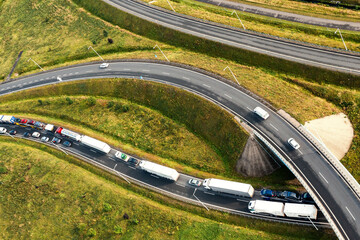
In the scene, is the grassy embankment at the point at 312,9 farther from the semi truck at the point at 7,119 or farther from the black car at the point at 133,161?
the semi truck at the point at 7,119

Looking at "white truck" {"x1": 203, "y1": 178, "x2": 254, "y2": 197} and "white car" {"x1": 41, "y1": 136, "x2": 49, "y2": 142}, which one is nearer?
"white truck" {"x1": 203, "y1": 178, "x2": 254, "y2": 197}

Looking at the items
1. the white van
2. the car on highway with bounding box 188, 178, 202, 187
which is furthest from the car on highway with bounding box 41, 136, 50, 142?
the white van

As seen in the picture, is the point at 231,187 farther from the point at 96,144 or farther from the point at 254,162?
the point at 96,144

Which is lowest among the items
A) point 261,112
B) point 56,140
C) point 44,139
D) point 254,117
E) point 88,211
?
point 88,211

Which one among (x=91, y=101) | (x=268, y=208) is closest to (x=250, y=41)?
(x=268, y=208)

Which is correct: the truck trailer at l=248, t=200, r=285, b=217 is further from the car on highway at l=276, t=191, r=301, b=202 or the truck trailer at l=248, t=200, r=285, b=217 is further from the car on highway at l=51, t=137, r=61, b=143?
the car on highway at l=51, t=137, r=61, b=143

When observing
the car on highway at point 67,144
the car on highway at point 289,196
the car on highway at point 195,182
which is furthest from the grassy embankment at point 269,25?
the car on highway at point 67,144
